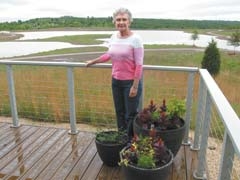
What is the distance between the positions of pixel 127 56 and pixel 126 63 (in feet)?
0.27

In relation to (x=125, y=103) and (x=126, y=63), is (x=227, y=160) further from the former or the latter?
(x=125, y=103)

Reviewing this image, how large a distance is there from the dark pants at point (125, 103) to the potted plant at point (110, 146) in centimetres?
27

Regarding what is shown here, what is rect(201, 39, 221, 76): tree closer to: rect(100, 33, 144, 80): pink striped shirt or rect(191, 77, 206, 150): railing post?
rect(191, 77, 206, 150): railing post

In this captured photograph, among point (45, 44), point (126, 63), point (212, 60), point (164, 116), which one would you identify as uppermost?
point (126, 63)

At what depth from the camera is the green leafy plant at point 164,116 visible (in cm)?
298

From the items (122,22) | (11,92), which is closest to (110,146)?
(122,22)

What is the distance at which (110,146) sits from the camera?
114 inches

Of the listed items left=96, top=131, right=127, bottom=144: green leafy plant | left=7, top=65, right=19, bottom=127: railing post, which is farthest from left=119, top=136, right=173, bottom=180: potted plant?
left=7, top=65, right=19, bottom=127: railing post

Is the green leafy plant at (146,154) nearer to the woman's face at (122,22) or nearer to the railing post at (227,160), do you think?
the railing post at (227,160)

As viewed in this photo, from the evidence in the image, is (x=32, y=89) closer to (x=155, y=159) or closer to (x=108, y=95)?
(x=108, y=95)

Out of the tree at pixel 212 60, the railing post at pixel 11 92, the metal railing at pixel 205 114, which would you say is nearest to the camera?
the metal railing at pixel 205 114

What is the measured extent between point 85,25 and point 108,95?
259 ft

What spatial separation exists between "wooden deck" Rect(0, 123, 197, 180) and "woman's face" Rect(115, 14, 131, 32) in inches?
54.9

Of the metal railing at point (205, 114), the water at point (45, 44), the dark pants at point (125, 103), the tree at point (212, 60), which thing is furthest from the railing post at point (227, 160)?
the water at point (45, 44)
